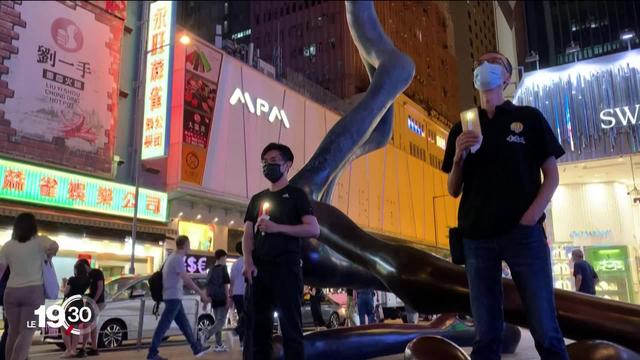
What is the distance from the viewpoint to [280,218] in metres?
3.48

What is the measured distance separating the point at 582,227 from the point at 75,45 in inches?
671

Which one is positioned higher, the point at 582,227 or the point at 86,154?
the point at 86,154

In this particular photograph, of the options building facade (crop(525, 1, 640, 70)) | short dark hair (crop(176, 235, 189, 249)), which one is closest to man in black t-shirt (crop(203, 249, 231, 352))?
short dark hair (crop(176, 235, 189, 249))

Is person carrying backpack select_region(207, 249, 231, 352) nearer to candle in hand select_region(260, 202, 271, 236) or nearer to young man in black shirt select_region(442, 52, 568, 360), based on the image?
candle in hand select_region(260, 202, 271, 236)

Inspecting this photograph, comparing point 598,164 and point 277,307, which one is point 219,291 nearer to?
point 277,307

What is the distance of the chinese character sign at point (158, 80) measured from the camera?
1761 cm

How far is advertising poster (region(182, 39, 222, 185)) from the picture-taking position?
744 inches

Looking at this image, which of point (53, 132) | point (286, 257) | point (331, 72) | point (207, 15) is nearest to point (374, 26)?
point (286, 257)

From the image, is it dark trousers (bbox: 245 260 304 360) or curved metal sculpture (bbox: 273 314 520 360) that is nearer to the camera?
dark trousers (bbox: 245 260 304 360)

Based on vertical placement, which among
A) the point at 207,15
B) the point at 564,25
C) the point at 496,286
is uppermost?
the point at 207,15

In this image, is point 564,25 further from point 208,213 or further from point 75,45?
point 75,45

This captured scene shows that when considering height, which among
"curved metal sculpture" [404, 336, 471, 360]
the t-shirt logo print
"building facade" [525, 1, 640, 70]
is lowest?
"curved metal sculpture" [404, 336, 471, 360]

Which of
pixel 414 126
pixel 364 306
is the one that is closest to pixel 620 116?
pixel 364 306

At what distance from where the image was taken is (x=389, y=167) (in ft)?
111
